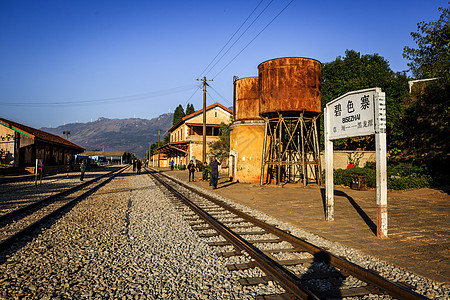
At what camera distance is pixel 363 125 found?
6328 millimetres

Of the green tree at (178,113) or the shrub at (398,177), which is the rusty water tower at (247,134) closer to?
the shrub at (398,177)

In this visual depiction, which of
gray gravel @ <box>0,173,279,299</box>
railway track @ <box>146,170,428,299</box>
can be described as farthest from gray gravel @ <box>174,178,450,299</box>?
gray gravel @ <box>0,173,279,299</box>

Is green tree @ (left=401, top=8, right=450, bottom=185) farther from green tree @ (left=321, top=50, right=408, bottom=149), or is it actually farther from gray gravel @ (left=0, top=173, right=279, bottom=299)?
gray gravel @ (left=0, top=173, right=279, bottom=299)

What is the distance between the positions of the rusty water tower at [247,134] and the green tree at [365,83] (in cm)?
975

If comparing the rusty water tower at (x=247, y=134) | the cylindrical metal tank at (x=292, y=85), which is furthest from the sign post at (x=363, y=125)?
the rusty water tower at (x=247, y=134)

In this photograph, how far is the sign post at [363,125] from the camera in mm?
5844

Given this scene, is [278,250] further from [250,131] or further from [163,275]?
[250,131]

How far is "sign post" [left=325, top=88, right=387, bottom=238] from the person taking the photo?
5844 mm

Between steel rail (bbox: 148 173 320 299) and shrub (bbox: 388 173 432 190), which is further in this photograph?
shrub (bbox: 388 173 432 190)

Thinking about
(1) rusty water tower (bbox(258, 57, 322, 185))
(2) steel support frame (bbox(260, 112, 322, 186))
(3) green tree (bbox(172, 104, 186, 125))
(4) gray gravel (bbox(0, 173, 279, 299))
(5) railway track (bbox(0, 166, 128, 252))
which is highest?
(3) green tree (bbox(172, 104, 186, 125))

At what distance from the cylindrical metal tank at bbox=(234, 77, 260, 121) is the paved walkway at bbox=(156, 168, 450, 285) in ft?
29.0

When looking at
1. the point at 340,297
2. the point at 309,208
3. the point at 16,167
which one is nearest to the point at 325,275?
the point at 340,297

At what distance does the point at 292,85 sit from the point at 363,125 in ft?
34.2

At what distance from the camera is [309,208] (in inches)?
376
